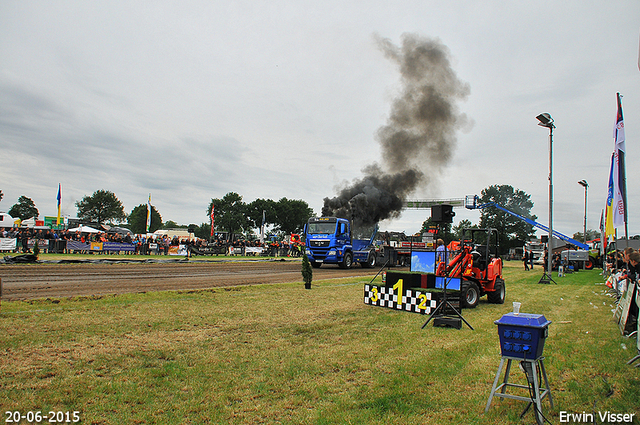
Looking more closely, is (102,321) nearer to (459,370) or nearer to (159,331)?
(159,331)

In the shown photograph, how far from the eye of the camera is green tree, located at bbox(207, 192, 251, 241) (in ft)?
314

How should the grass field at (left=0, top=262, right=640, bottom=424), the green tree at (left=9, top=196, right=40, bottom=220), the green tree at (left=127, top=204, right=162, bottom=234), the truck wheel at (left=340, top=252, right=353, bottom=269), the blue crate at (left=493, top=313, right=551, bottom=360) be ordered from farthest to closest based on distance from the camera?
the green tree at (left=127, top=204, right=162, bottom=234)
the green tree at (left=9, top=196, right=40, bottom=220)
the truck wheel at (left=340, top=252, right=353, bottom=269)
the grass field at (left=0, top=262, right=640, bottom=424)
the blue crate at (left=493, top=313, right=551, bottom=360)

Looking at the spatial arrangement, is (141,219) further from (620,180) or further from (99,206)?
(620,180)

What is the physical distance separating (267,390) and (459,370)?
2466 millimetres

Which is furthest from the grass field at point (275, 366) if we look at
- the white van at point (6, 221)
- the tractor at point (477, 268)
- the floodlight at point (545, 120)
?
the white van at point (6, 221)

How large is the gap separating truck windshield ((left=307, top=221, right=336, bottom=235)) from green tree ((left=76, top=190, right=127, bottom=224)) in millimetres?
110876

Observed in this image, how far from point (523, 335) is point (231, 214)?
316 feet

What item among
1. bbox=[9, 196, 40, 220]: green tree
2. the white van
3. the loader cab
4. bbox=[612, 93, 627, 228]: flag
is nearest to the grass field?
bbox=[612, 93, 627, 228]: flag

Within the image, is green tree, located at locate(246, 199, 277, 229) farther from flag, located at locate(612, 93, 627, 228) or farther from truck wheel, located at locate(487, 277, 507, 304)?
flag, located at locate(612, 93, 627, 228)

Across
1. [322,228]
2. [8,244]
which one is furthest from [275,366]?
[8,244]

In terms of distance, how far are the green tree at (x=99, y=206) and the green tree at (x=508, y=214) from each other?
344ft

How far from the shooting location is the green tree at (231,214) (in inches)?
3767

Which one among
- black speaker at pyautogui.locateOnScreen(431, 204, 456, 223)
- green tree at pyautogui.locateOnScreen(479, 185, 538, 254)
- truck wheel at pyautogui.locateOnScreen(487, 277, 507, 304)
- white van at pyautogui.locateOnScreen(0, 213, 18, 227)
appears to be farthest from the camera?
green tree at pyautogui.locateOnScreen(479, 185, 538, 254)

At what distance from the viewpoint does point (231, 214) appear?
9662 cm
